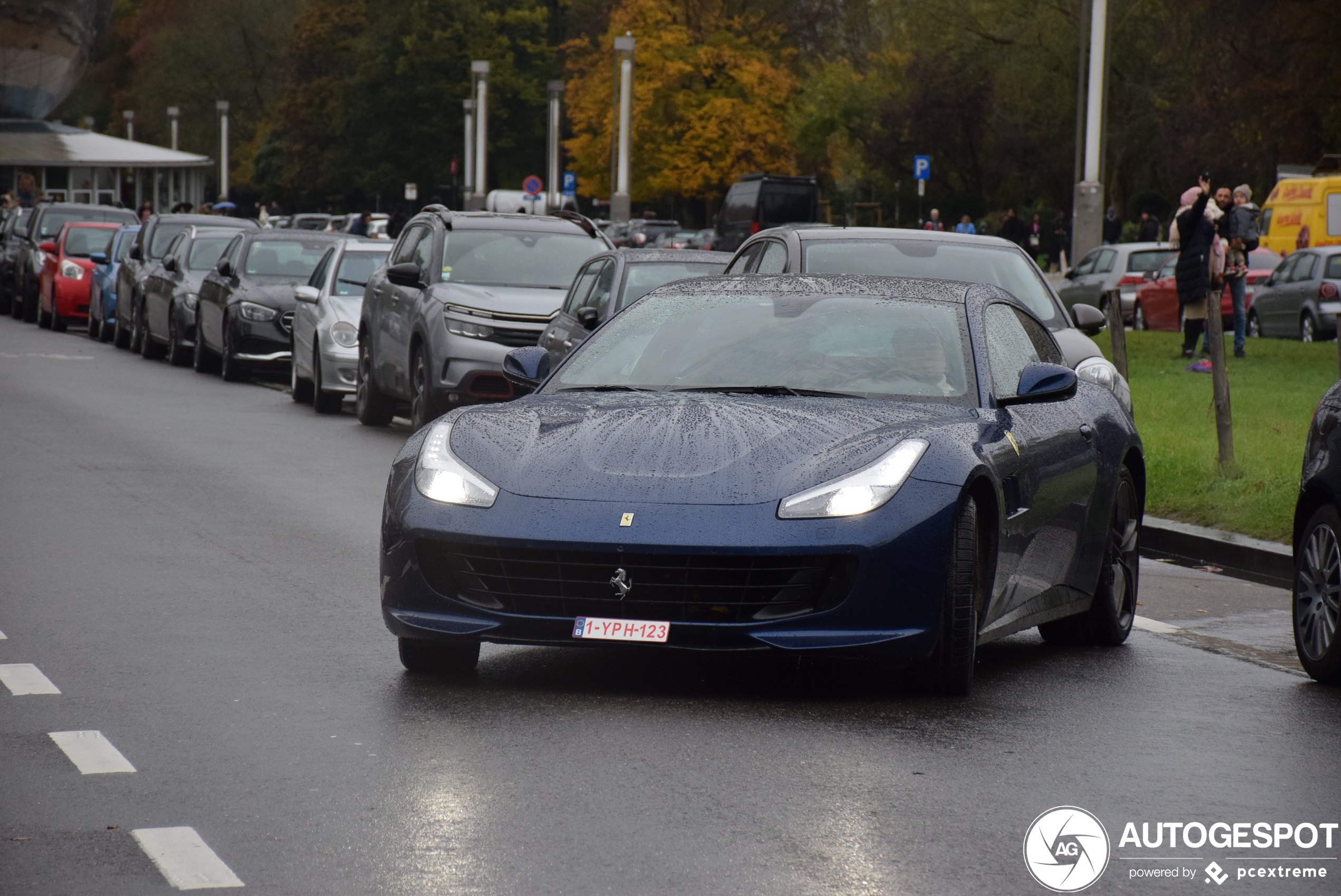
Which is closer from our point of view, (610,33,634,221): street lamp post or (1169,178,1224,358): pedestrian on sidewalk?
(1169,178,1224,358): pedestrian on sidewalk

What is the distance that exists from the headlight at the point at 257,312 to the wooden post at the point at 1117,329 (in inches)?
442

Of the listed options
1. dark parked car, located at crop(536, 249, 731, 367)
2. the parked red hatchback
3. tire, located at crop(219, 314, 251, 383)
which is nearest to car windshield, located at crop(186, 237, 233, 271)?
tire, located at crop(219, 314, 251, 383)

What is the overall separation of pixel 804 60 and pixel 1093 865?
84.9 metres

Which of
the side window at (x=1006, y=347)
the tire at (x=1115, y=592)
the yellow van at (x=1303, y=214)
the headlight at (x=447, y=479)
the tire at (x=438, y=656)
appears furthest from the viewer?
the yellow van at (x=1303, y=214)

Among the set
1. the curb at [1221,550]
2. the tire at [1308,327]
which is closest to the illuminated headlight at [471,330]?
the curb at [1221,550]

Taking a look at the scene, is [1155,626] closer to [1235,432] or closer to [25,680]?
[25,680]

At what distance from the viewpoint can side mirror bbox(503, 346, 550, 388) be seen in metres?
8.35

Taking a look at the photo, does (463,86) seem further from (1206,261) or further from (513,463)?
(513,463)

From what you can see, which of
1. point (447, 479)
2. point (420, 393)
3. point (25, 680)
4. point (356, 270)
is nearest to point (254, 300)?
point (356, 270)

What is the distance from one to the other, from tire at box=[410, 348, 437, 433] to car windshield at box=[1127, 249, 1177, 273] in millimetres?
19934

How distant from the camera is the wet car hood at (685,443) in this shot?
22.4 ft

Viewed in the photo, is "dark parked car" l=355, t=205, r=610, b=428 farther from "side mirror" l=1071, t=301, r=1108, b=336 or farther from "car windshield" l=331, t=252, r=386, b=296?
"side mirror" l=1071, t=301, r=1108, b=336

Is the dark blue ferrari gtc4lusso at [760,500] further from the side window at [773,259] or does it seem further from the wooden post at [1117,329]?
the wooden post at [1117,329]

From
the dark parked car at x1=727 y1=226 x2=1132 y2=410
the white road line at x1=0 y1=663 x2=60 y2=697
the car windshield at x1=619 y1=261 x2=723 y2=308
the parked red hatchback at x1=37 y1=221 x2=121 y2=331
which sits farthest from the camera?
the parked red hatchback at x1=37 y1=221 x2=121 y2=331
